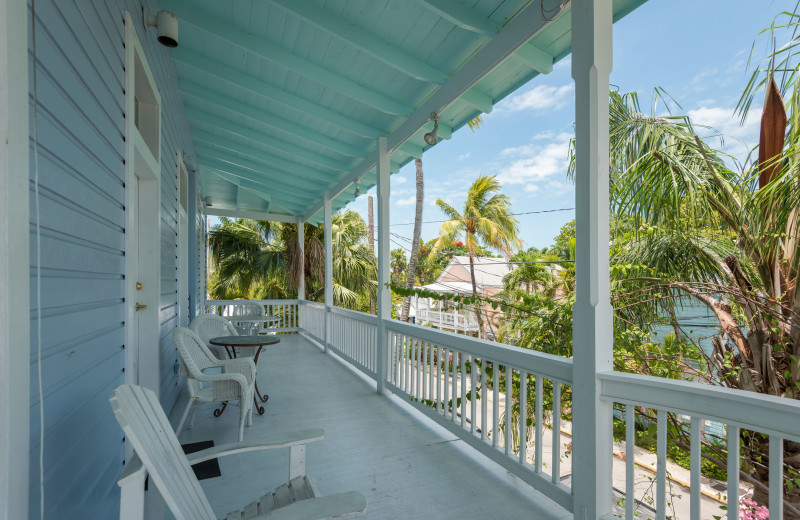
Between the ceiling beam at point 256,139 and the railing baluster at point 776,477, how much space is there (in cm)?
496

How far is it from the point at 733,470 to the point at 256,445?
1.79 metres

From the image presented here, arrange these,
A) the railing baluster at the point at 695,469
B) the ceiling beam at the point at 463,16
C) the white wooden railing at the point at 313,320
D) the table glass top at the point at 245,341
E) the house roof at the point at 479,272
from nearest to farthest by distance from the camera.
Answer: the railing baluster at the point at 695,469 → the ceiling beam at the point at 463,16 → the table glass top at the point at 245,341 → the white wooden railing at the point at 313,320 → the house roof at the point at 479,272

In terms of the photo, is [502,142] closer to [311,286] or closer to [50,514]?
[311,286]

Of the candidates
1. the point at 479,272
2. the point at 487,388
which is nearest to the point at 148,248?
the point at 487,388

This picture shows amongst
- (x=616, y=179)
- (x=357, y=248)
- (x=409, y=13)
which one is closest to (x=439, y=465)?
(x=616, y=179)

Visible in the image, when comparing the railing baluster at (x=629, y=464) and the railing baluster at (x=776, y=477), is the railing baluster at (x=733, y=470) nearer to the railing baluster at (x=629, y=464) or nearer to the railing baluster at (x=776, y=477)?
the railing baluster at (x=776, y=477)

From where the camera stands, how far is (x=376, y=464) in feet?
9.27

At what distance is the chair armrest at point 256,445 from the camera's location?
158 cm

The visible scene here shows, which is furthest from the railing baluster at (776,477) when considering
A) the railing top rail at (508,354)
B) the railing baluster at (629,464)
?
the railing top rail at (508,354)

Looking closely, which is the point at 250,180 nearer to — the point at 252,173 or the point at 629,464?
the point at 252,173

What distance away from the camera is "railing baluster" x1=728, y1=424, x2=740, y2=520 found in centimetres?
149

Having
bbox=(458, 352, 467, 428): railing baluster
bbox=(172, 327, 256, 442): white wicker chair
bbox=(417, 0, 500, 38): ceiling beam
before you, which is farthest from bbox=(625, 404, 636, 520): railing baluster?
bbox=(172, 327, 256, 442): white wicker chair

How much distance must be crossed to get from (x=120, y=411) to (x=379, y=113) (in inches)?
144

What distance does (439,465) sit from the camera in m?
2.81
